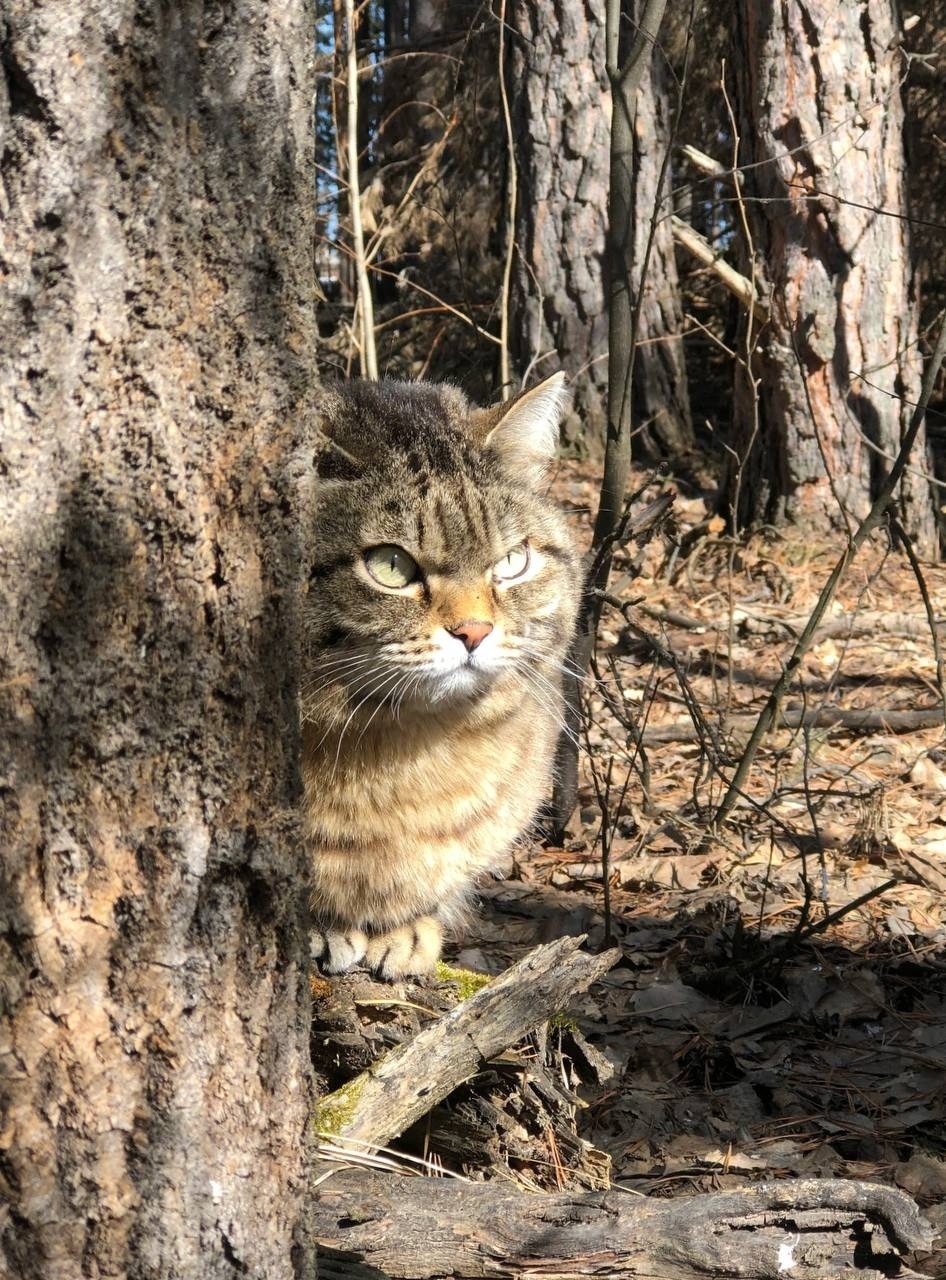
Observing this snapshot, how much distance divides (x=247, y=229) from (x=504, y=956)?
9.08ft

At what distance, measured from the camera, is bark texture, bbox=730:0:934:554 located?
20.4 feet

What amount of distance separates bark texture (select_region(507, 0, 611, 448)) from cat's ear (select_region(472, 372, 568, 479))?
3.92 meters

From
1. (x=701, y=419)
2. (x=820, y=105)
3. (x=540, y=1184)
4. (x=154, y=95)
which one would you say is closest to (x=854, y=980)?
(x=540, y=1184)

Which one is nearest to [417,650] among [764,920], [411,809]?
[411,809]

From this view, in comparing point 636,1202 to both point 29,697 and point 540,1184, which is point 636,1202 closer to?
point 540,1184

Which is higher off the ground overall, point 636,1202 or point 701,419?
point 701,419

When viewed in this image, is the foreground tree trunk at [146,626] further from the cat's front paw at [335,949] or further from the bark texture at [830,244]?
the bark texture at [830,244]

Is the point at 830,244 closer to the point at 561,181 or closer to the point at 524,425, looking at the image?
the point at 561,181

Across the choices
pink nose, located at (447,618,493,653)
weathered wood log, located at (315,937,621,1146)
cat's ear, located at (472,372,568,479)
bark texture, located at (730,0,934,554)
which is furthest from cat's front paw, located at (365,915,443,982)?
bark texture, located at (730,0,934,554)

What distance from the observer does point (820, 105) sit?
6246 millimetres

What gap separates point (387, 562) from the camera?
10.1 feet

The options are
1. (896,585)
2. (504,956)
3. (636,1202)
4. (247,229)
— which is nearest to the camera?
(247,229)

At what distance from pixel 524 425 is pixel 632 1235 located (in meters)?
1.98

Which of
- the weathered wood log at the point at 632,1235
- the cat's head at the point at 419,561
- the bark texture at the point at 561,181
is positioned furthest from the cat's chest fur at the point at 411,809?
the bark texture at the point at 561,181
